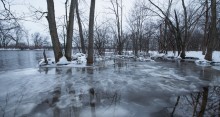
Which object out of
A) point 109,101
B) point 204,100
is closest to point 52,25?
point 109,101

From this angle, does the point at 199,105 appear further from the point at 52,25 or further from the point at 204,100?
the point at 52,25

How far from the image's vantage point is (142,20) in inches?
1266

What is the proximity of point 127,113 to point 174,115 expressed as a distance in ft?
3.01

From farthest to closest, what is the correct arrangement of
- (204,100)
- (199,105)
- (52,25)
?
(52,25)
(204,100)
(199,105)

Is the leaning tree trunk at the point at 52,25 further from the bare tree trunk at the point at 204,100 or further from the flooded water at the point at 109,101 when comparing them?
the bare tree trunk at the point at 204,100

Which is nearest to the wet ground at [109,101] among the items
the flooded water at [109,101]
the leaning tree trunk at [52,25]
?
the flooded water at [109,101]

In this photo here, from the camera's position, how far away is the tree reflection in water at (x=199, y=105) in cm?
324

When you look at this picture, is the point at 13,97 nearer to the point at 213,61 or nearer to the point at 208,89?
the point at 208,89

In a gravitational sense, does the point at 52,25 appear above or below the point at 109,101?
above

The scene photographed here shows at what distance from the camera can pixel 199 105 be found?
3.65 meters

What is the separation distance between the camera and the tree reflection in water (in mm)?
3242

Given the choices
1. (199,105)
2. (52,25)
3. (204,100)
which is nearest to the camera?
(199,105)

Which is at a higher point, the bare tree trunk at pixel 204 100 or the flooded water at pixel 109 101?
the bare tree trunk at pixel 204 100

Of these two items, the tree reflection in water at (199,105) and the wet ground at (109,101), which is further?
the wet ground at (109,101)
